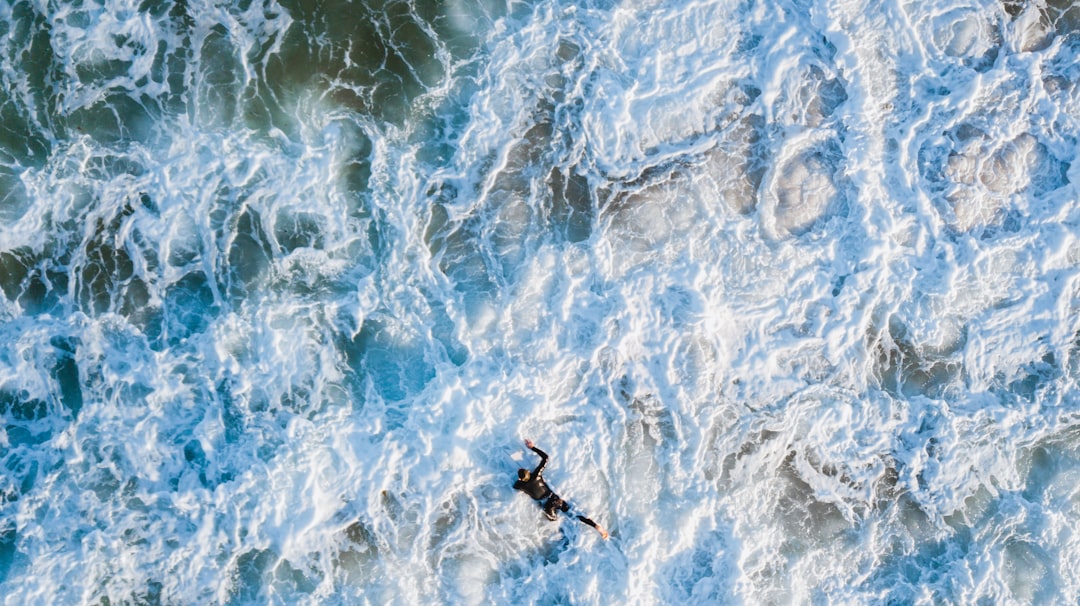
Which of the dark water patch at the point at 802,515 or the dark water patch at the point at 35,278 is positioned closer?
the dark water patch at the point at 35,278

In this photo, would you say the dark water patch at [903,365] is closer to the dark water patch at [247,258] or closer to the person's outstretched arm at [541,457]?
the person's outstretched arm at [541,457]

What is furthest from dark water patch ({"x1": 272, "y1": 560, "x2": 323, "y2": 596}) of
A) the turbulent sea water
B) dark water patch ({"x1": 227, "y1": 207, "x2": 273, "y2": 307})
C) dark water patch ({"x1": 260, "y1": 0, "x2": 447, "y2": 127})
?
Answer: dark water patch ({"x1": 260, "y1": 0, "x2": 447, "y2": 127})

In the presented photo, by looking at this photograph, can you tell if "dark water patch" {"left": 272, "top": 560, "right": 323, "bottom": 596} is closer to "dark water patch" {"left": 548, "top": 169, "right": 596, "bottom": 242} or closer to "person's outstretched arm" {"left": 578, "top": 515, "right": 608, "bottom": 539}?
"person's outstretched arm" {"left": 578, "top": 515, "right": 608, "bottom": 539}

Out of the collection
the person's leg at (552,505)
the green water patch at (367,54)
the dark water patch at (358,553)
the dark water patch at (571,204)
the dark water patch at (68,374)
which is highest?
the green water patch at (367,54)

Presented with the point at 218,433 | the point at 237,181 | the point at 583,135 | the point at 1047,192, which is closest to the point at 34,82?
the point at 237,181

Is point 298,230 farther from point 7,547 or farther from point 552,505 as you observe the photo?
point 7,547

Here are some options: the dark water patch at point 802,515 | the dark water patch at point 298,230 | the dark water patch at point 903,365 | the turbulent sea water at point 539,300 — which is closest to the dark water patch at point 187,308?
the turbulent sea water at point 539,300

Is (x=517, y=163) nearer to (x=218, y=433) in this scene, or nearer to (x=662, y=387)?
(x=662, y=387)

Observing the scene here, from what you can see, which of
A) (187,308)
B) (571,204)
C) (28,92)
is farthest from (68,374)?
(571,204)
